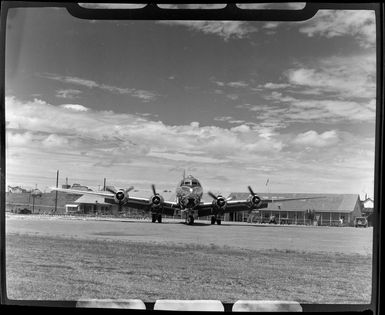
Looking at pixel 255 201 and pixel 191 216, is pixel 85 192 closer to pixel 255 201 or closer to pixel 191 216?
pixel 255 201

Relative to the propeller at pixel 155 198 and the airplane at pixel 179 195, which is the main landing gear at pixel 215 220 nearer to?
the airplane at pixel 179 195

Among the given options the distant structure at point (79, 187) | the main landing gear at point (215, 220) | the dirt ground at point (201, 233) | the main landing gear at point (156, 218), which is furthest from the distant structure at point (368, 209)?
the main landing gear at point (215, 220)

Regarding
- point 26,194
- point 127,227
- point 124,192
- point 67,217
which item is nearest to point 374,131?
point 26,194

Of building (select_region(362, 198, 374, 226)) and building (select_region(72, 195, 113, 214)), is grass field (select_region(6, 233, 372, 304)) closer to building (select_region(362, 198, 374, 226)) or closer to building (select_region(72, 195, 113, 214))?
building (select_region(362, 198, 374, 226))

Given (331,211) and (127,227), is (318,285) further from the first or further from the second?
(127,227)

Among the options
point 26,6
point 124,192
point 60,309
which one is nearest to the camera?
point 60,309

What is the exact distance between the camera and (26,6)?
1.96 m

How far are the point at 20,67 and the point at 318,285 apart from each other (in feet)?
7.42

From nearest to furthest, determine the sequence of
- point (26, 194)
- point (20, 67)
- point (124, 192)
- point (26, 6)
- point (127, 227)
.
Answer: point (26, 6)
point (20, 67)
point (26, 194)
point (124, 192)
point (127, 227)

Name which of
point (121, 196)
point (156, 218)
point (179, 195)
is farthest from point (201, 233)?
point (121, 196)

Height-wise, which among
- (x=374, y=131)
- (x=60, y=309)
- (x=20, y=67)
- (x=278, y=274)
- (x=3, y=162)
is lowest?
(x=278, y=274)

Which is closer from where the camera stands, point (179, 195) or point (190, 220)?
point (179, 195)

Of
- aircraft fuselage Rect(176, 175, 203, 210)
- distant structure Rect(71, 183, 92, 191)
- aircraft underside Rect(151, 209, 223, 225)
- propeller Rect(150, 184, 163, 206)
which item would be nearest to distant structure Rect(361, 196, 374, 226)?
distant structure Rect(71, 183, 92, 191)

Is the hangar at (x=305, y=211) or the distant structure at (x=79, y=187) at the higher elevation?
the distant structure at (x=79, y=187)
